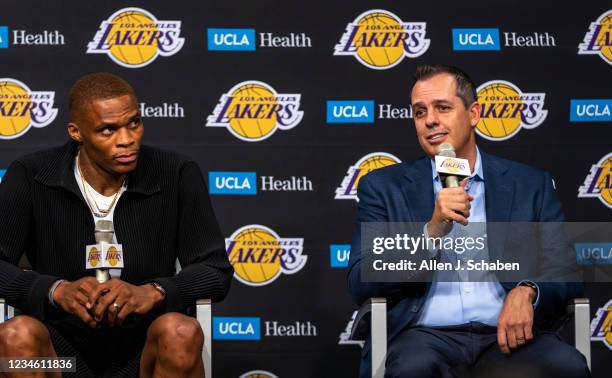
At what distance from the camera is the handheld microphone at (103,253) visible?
107 inches

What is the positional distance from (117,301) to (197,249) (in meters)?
0.43

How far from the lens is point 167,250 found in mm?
3072


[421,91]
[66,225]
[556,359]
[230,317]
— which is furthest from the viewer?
[230,317]

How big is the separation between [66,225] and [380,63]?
78.1 inches

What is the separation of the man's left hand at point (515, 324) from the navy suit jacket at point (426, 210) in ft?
0.45

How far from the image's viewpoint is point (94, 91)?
3.01 metres

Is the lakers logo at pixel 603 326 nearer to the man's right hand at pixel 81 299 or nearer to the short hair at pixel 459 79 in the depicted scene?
the short hair at pixel 459 79

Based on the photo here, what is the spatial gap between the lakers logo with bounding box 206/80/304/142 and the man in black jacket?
123 cm

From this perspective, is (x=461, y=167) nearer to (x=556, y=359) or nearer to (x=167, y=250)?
(x=556, y=359)

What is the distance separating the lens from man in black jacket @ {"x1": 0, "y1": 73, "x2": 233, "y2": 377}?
2.89 metres

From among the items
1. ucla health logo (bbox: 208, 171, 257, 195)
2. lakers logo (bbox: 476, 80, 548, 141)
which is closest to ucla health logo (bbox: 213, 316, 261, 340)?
ucla health logo (bbox: 208, 171, 257, 195)

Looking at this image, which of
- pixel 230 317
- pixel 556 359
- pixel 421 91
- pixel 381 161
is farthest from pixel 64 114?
pixel 556 359

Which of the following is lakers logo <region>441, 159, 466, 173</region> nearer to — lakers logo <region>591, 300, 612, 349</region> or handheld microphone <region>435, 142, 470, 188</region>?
handheld microphone <region>435, 142, 470, 188</region>

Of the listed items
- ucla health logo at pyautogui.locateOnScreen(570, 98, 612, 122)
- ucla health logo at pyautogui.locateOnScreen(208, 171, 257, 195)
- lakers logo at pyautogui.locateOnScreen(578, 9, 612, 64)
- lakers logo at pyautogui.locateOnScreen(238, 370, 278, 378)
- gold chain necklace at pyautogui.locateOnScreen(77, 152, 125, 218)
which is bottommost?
lakers logo at pyautogui.locateOnScreen(238, 370, 278, 378)
